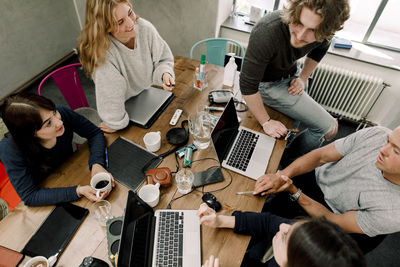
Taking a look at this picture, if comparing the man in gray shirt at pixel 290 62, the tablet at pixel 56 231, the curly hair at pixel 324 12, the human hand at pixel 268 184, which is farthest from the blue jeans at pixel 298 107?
the tablet at pixel 56 231

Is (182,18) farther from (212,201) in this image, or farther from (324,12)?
(212,201)

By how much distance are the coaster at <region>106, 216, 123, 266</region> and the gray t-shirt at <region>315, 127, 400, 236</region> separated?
1174mm

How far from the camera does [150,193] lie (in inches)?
49.8

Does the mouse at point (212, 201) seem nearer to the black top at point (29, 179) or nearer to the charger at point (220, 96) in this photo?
the black top at point (29, 179)

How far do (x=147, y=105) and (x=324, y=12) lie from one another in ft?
4.11

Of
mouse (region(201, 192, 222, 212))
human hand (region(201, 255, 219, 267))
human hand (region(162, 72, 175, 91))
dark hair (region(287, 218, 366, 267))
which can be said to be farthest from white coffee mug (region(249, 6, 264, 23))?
human hand (region(201, 255, 219, 267))

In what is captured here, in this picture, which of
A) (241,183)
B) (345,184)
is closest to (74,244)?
(241,183)

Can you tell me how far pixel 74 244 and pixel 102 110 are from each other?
783mm

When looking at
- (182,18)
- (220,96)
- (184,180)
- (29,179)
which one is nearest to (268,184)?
(184,180)

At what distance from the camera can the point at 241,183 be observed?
1.36 meters

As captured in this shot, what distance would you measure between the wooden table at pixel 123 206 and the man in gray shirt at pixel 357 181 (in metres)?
0.15

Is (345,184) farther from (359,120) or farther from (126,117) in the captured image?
(359,120)

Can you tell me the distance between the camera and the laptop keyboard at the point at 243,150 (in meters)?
1.44

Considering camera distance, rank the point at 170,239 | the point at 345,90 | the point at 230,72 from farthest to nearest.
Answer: the point at 345,90, the point at 230,72, the point at 170,239
